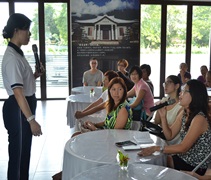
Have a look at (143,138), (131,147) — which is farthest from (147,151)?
(143,138)

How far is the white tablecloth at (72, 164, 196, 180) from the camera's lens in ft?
6.00

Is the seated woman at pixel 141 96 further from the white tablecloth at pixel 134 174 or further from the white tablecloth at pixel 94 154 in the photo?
the white tablecloth at pixel 134 174

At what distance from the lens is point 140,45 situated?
362 inches

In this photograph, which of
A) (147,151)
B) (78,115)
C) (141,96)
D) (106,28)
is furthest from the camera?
(106,28)

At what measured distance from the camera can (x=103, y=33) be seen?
28.5ft

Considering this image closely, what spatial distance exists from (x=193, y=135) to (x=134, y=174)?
708 millimetres

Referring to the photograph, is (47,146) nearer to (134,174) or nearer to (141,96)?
(141,96)

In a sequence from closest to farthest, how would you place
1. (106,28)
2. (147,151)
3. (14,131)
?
(147,151), (14,131), (106,28)

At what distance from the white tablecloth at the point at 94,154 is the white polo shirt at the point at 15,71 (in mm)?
684

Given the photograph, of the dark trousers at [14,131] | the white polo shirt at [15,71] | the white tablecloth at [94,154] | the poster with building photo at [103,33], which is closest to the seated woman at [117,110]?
the white tablecloth at [94,154]

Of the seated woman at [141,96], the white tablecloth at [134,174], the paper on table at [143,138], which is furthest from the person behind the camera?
the seated woman at [141,96]

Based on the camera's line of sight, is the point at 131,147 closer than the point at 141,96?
Yes

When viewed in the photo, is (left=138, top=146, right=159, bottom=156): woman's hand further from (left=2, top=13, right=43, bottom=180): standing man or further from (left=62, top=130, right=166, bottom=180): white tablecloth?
(left=2, top=13, right=43, bottom=180): standing man

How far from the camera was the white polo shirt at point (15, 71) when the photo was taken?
261cm
